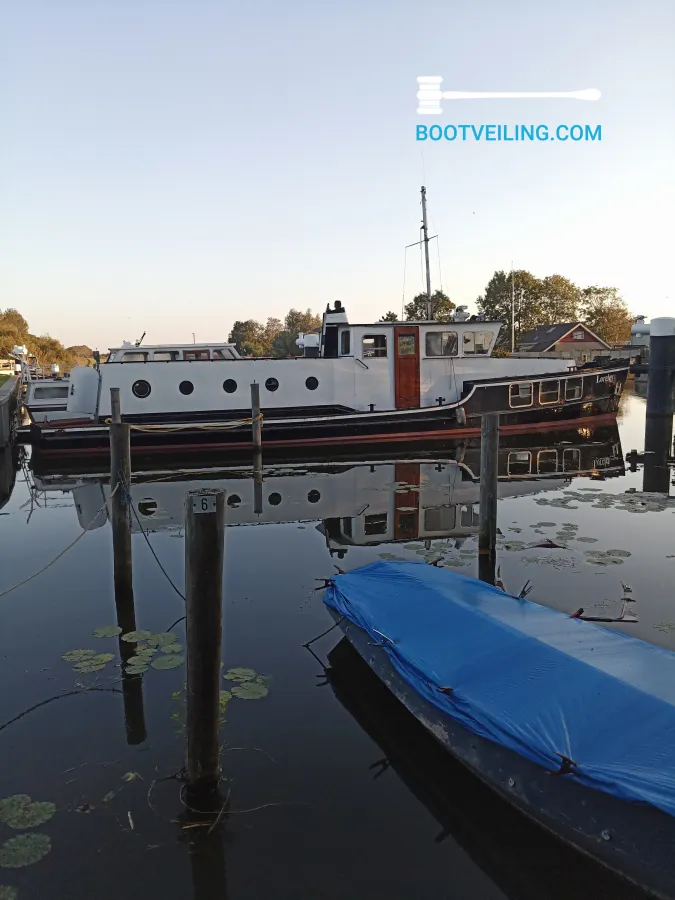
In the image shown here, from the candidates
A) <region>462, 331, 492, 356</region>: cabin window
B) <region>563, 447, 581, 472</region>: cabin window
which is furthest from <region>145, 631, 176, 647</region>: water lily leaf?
<region>462, 331, 492, 356</region>: cabin window

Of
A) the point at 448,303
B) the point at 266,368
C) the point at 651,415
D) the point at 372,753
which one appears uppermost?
the point at 448,303

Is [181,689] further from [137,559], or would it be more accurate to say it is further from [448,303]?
[448,303]

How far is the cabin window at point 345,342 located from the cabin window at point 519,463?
21.6 feet

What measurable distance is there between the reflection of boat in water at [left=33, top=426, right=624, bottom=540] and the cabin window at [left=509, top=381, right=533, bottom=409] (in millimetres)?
2097

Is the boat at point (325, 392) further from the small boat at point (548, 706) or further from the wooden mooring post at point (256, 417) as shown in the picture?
the small boat at point (548, 706)

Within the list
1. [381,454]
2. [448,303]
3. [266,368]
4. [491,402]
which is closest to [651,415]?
[491,402]

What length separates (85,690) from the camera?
6.45 m

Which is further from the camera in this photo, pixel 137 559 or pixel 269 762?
pixel 137 559

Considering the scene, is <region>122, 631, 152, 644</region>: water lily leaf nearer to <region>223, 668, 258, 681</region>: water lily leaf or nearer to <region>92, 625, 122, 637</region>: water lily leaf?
<region>92, 625, 122, 637</region>: water lily leaf

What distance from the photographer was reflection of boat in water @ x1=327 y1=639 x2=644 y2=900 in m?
4.08

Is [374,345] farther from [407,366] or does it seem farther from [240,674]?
[240,674]

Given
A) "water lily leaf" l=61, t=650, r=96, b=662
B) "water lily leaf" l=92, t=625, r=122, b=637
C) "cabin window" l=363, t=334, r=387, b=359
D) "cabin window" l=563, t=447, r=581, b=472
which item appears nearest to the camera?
"water lily leaf" l=61, t=650, r=96, b=662

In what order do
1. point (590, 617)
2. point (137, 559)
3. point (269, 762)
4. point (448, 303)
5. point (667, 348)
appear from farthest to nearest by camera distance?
point (448, 303) < point (667, 348) < point (137, 559) < point (590, 617) < point (269, 762)

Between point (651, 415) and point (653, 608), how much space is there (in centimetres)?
2060
